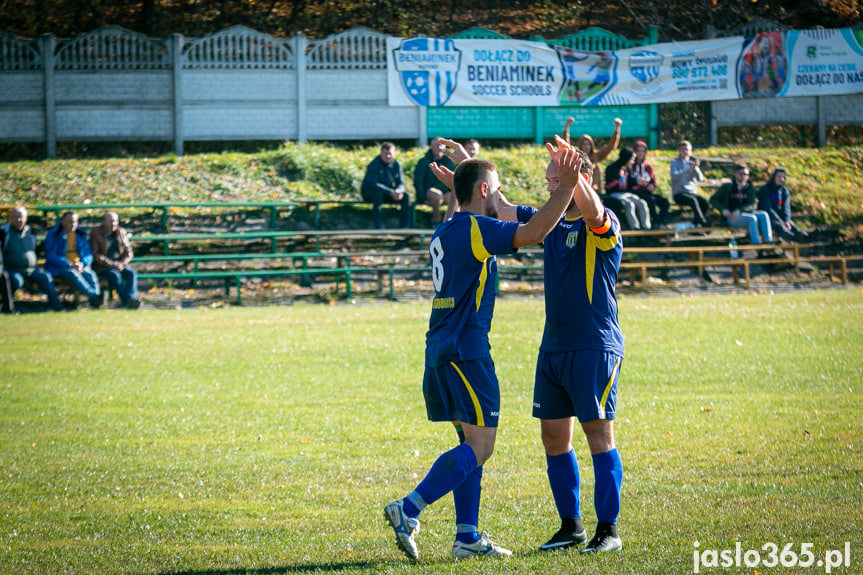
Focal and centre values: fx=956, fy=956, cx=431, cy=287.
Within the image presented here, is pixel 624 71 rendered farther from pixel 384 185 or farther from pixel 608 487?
pixel 608 487

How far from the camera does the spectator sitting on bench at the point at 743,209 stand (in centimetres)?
2138

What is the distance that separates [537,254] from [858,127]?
1413cm

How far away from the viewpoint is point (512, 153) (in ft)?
83.2

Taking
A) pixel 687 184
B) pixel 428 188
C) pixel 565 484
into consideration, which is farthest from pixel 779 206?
pixel 565 484

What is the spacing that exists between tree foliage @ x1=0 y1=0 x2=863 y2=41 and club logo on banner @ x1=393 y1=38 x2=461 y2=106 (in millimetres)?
6942

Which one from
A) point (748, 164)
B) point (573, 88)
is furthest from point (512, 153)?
point (748, 164)

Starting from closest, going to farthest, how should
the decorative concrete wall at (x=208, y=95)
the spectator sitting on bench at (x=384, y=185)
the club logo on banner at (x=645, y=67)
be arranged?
1. the spectator sitting on bench at (x=384, y=185)
2. the decorative concrete wall at (x=208, y=95)
3. the club logo on banner at (x=645, y=67)

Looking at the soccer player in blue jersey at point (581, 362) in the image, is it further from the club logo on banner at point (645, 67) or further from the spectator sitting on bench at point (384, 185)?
the club logo on banner at point (645, 67)

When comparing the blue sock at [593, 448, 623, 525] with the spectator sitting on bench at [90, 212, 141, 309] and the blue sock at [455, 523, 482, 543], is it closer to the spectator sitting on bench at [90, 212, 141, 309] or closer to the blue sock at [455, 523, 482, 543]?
the blue sock at [455, 523, 482, 543]

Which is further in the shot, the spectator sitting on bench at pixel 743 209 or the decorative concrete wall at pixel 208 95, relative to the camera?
the decorative concrete wall at pixel 208 95

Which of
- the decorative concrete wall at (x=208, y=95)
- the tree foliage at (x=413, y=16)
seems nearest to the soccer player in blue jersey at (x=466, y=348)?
the decorative concrete wall at (x=208, y=95)

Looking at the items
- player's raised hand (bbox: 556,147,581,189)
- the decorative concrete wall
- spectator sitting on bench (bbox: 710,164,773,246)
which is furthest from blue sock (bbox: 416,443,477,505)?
the decorative concrete wall

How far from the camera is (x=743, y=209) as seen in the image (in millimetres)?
21703

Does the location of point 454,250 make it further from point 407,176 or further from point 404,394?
point 407,176
